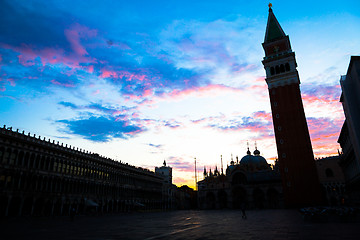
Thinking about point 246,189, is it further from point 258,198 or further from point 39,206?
point 39,206

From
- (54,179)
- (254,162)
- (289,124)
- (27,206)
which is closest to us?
(27,206)

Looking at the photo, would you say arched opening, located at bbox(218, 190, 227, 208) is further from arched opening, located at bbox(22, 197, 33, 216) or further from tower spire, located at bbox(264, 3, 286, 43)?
arched opening, located at bbox(22, 197, 33, 216)

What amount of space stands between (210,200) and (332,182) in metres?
36.6

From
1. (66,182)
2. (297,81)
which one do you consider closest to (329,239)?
(66,182)

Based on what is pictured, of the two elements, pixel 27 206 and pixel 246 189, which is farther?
pixel 246 189

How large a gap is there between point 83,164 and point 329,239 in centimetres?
4767

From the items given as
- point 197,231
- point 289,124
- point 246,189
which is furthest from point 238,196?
point 197,231

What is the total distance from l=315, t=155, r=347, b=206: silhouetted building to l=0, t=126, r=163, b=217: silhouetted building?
53605 millimetres

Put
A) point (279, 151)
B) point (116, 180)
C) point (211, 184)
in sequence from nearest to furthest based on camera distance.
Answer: point (279, 151) < point (116, 180) < point (211, 184)

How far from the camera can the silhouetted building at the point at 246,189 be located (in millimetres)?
69875

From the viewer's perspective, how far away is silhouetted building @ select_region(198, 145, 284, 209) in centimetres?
6988

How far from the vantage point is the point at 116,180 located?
5919 centimetres

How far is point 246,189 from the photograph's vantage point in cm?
7181

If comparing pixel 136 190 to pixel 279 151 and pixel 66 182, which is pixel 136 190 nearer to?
pixel 66 182
